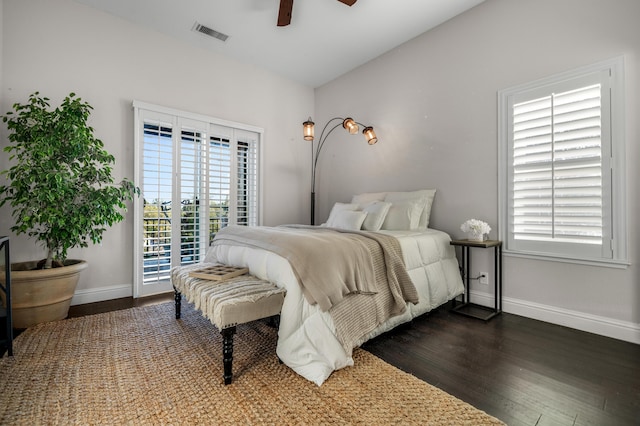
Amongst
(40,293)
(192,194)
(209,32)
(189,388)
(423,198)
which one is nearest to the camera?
(189,388)

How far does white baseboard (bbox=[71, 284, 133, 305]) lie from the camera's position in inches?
121

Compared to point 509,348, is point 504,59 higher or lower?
higher

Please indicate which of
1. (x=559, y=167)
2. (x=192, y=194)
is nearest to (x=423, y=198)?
(x=559, y=167)

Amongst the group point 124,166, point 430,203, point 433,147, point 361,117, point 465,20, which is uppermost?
point 465,20

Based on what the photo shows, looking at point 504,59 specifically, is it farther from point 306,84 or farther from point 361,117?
point 306,84

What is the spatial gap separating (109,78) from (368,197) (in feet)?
10.4

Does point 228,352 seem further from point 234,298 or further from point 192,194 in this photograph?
point 192,194

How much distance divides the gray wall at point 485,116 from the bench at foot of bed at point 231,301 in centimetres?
226

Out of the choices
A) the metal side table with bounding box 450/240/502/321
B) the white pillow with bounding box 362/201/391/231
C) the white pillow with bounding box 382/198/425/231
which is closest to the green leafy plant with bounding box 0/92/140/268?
the white pillow with bounding box 362/201/391/231

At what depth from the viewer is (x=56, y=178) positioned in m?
2.35

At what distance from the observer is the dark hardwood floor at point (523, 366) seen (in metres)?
1.47

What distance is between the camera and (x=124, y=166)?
3314 millimetres

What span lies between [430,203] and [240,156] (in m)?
2.59

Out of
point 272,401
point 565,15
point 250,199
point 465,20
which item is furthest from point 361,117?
point 272,401
